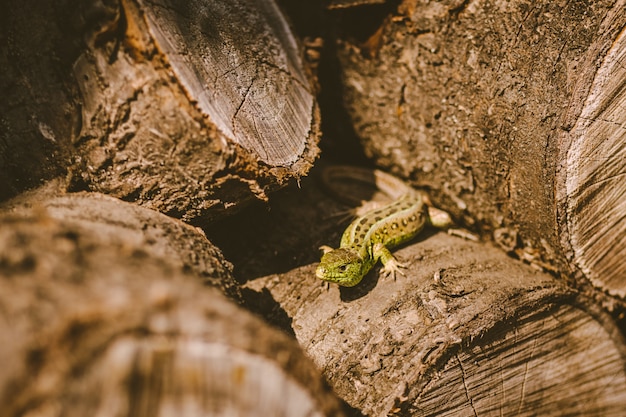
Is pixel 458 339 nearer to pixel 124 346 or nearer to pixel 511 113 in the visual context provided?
pixel 511 113

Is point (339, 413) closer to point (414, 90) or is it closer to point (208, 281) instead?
point (208, 281)

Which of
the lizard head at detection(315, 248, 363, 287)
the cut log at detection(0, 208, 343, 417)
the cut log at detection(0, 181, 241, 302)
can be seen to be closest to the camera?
the cut log at detection(0, 208, 343, 417)

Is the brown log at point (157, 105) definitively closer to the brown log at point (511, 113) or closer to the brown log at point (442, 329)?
the brown log at point (442, 329)

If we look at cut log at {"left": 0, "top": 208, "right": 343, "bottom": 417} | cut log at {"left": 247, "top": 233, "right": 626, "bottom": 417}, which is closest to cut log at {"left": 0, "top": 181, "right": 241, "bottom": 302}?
cut log at {"left": 0, "top": 208, "right": 343, "bottom": 417}

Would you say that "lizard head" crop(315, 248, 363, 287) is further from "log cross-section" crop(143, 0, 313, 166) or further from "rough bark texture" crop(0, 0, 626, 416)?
"log cross-section" crop(143, 0, 313, 166)

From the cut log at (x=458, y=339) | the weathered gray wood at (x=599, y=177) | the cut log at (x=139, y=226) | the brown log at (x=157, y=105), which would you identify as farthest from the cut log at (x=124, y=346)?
the weathered gray wood at (x=599, y=177)

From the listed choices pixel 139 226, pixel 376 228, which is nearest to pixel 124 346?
pixel 139 226
